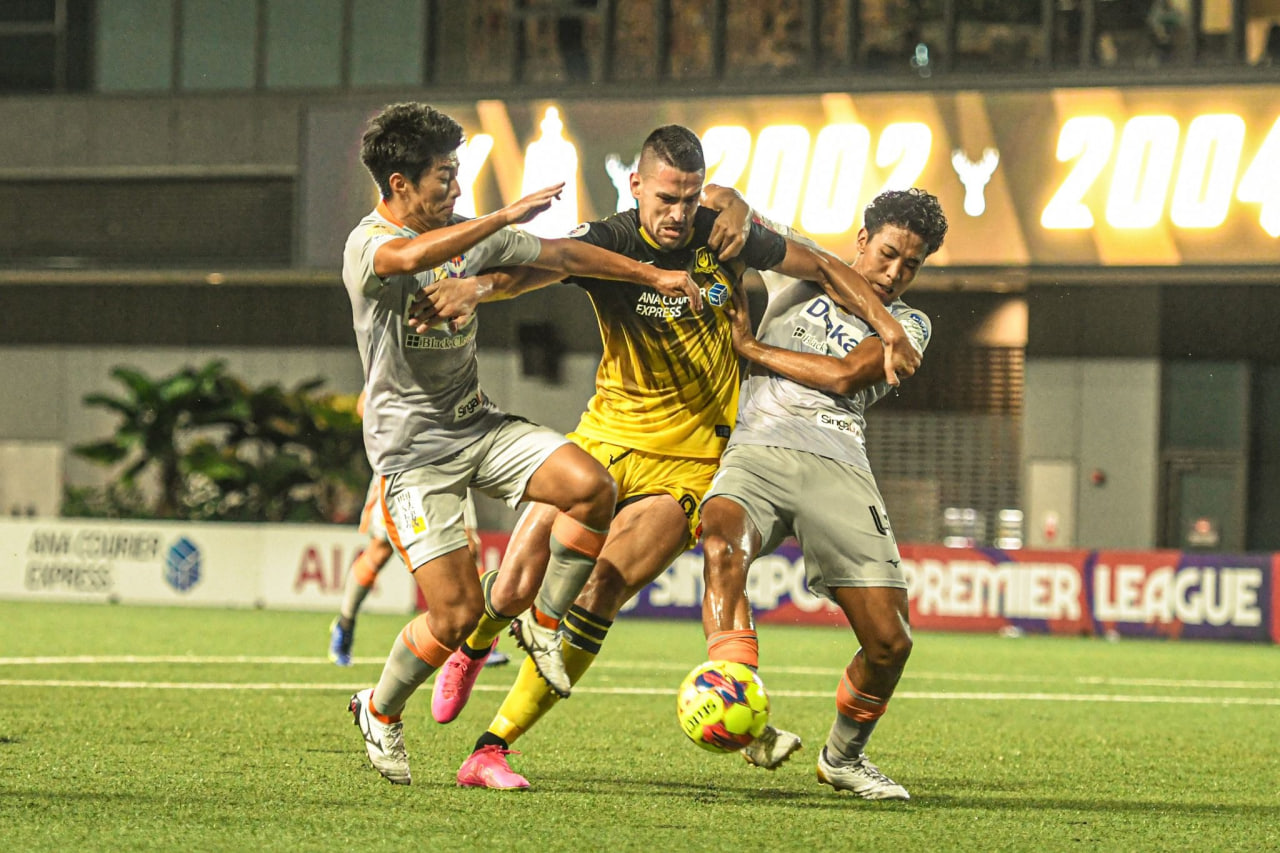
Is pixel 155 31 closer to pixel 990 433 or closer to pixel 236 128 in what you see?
pixel 236 128

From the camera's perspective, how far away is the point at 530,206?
604 cm

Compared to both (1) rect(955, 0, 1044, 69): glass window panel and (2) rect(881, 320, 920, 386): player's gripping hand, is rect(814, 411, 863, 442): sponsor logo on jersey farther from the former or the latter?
(1) rect(955, 0, 1044, 69): glass window panel

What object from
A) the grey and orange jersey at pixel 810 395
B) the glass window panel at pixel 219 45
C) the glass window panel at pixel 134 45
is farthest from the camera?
the glass window panel at pixel 134 45

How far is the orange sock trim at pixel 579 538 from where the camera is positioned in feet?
22.4

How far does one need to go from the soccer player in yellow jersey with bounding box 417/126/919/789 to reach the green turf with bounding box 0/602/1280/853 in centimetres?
43

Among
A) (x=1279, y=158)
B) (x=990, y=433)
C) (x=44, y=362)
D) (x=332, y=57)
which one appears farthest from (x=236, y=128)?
(x=1279, y=158)

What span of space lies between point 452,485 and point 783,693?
531 centimetres

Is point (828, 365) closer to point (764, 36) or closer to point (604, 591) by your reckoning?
point (604, 591)

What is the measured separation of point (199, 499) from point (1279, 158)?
14382mm

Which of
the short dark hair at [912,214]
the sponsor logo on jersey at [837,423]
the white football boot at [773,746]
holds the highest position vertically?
the short dark hair at [912,214]

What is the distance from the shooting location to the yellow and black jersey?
6910 mm

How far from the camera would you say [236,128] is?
85.9ft

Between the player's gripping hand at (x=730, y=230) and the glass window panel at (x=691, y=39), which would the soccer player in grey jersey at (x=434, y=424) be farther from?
the glass window panel at (x=691, y=39)

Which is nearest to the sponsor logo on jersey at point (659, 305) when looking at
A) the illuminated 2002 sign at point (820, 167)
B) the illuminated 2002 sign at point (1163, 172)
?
the illuminated 2002 sign at point (820, 167)
